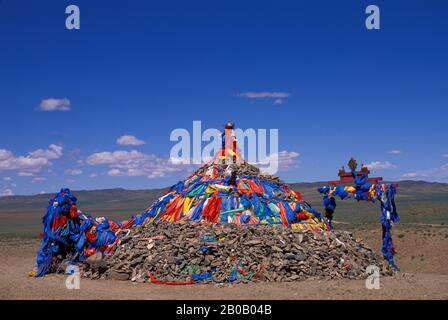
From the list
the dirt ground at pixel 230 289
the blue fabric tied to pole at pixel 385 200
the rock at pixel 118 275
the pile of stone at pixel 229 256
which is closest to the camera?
the dirt ground at pixel 230 289

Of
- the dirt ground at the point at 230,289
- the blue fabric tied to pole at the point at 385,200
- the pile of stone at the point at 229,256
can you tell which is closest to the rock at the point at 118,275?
the pile of stone at the point at 229,256

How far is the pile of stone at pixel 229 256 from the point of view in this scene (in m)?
17.4

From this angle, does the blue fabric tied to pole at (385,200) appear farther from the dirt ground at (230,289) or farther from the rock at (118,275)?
the rock at (118,275)

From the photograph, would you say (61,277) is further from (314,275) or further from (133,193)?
(133,193)

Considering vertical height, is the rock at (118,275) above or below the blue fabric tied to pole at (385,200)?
below

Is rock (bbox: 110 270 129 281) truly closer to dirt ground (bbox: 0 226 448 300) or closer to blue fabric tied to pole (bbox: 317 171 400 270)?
dirt ground (bbox: 0 226 448 300)

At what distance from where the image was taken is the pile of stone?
17.4m

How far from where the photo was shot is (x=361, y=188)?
2114 centimetres

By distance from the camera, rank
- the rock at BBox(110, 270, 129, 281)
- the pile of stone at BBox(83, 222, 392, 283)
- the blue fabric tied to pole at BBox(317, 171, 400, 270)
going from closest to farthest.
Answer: the pile of stone at BBox(83, 222, 392, 283) < the rock at BBox(110, 270, 129, 281) < the blue fabric tied to pole at BBox(317, 171, 400, 270)

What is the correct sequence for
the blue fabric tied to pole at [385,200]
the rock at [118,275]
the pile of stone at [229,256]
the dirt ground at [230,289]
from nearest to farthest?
the dirt ground at [230,289], the pile of stone at [229,256], the rock at [118,275], the blue fabric tied to pole at [385,200]

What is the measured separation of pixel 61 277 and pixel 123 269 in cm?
259

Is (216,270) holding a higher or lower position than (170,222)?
lower

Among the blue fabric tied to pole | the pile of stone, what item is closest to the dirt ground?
the pile of stone
